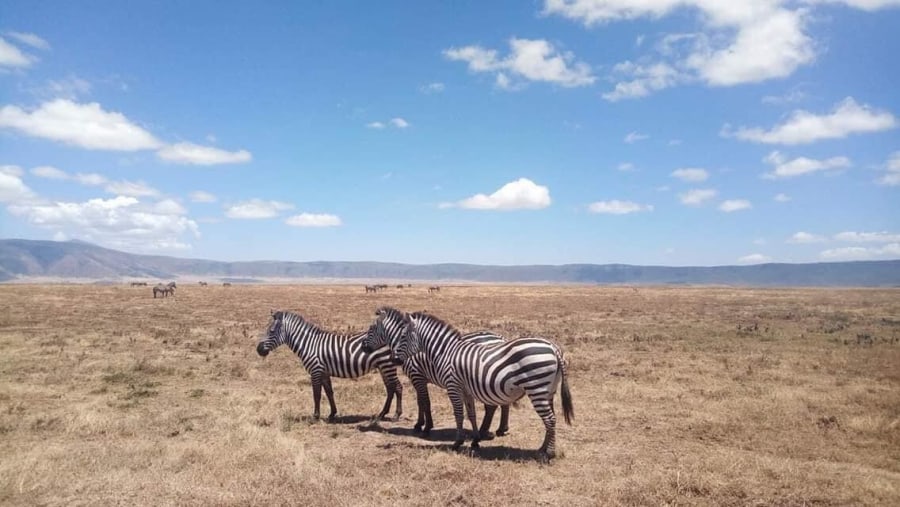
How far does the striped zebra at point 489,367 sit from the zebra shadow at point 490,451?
0.15 meters

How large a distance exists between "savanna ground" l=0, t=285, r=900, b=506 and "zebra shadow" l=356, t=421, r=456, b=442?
7 cm

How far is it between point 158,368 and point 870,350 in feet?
85.5

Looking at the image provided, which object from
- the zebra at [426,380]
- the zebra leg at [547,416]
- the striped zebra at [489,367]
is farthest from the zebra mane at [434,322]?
the zebra leg at [547,416]

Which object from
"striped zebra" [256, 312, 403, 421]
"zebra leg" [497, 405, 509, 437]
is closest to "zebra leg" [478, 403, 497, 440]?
"zebra leg" [497, 405, 509, 437]

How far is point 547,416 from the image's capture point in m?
9.08

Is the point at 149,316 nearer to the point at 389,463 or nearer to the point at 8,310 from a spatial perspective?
the point at 8,310

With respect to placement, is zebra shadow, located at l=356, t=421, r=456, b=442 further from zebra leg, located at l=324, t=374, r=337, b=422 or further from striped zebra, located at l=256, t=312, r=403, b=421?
zebra leg, located at l=324, t=374, r=337, b=422

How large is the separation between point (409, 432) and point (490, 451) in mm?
2066

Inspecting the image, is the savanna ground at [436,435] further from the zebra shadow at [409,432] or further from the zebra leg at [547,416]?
the zebra leg at [547,416]

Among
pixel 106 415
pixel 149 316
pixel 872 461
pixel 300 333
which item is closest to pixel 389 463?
pixel 300 333

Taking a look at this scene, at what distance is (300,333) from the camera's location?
12.8 meters

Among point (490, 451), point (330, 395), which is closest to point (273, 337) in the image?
point (330, 395)

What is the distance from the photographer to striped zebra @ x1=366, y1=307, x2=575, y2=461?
902 cm

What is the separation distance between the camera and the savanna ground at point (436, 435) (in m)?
7.71
